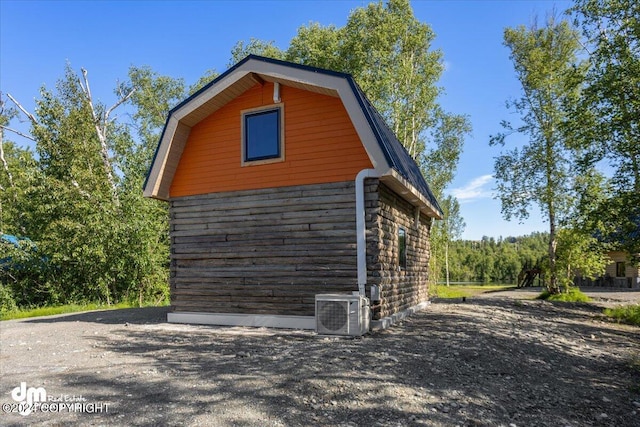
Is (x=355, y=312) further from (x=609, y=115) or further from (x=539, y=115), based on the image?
(x=539, y=115)

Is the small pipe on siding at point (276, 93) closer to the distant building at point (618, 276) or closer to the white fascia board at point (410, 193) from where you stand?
the white fascia board at point (410, 193)

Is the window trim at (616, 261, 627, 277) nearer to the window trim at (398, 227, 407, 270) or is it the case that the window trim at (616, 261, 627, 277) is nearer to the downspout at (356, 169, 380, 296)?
the window trim at (398, 227, 407, 270)

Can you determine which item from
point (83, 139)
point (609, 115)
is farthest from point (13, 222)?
point (609, 115)

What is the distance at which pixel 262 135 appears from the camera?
997 centimetres

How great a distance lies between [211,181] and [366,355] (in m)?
6.35

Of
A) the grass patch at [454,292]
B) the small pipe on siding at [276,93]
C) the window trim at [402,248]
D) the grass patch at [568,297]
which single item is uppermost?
the small pipe on siding at [276,93]

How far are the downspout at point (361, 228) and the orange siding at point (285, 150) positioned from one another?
0.30 metres

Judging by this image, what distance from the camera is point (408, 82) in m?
22.9

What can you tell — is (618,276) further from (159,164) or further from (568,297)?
A: (159,164)

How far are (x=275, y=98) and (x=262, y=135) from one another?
3.17 ft

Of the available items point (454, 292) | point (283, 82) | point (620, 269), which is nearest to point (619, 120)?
point (283, 82)

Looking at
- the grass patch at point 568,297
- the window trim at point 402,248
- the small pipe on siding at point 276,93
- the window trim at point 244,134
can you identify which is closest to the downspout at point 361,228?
the window trim at point 244,134

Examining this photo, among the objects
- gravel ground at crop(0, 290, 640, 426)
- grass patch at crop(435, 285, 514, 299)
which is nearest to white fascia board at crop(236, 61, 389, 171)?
gravel ground at crop(0, 290, 640, 426)

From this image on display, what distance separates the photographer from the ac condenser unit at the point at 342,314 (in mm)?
7945
